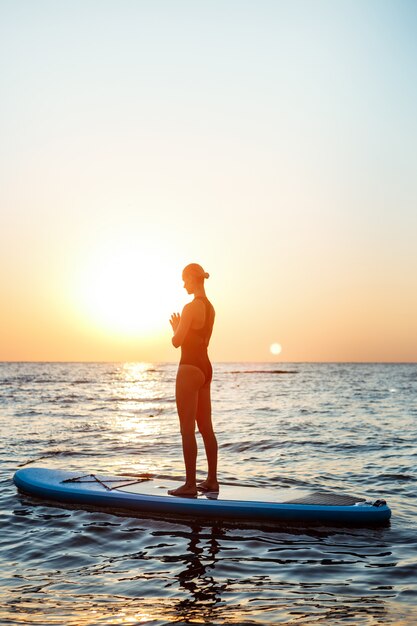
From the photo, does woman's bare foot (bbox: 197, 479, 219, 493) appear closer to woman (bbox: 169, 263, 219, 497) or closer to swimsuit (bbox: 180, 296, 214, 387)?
woman (bbox: 169, 263, 219, 497)

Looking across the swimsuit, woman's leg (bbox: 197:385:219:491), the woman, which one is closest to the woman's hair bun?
the woman

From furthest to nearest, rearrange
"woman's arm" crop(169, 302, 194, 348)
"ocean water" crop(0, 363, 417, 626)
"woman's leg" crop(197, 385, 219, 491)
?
"woman's leg" crop(197, 385, 219, 491) → "woman's arm" crop(169, 302, 194, 348) → "ocean water" crop(0, 363, 417, 626)

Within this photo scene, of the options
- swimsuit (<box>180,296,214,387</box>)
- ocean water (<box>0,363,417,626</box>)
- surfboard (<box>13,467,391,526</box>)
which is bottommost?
ocean water (<box>0,363,417,626</box>)

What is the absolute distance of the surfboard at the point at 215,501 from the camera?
689 cm

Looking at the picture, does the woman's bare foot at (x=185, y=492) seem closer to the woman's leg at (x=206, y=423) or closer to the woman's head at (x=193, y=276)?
the woman's leg at (x=206, y=423)

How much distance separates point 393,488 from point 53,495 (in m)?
4.93

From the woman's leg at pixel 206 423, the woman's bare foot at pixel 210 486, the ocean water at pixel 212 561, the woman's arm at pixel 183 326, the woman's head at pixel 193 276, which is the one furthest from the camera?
the woman's bare foot at pixel 210 486

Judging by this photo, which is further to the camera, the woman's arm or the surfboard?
the woman's arm

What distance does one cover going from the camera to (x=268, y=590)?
501cm

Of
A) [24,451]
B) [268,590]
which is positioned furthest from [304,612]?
[24,451]

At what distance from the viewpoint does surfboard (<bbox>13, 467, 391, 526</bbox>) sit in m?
6.89

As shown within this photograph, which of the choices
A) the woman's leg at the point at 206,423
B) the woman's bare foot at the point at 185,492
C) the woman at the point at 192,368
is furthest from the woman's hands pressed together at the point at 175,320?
the woman's bare foot at the point at 185,492

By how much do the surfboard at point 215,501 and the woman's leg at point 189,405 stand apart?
0.36 metres

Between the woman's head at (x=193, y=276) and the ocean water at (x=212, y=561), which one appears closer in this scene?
the ocean water at (x=212, y=561)
